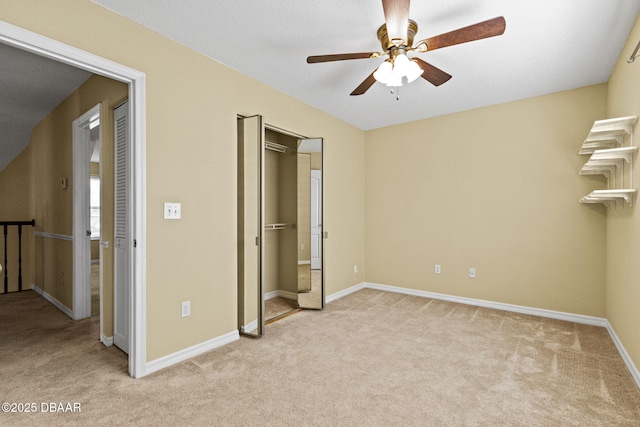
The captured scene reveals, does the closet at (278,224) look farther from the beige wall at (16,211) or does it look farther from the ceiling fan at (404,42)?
the beige wall at (16,211)

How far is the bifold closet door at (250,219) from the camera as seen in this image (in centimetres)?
296

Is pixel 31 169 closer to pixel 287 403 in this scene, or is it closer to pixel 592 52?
pixel 287 403

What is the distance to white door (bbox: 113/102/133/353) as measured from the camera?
8.61ft

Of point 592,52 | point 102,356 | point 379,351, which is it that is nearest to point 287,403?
point 379,351

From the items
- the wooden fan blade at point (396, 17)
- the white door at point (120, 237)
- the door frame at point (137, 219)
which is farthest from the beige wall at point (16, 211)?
the wooden fan blade at point (396, 17)

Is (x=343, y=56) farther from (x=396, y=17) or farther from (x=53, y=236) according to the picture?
(x=53, y=236)

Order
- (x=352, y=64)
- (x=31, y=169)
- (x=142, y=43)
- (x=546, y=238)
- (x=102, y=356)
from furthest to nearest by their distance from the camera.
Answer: (x=31, y=169)
(x=546, y=238)
(x=352, y=64)
(x=102, y=356)
(x=142, y=43)

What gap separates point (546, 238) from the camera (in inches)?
139

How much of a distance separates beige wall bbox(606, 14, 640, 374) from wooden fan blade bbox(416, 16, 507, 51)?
1.26 m

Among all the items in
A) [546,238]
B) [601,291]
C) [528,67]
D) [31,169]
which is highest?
[528,67]

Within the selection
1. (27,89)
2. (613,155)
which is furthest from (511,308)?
(27,89)

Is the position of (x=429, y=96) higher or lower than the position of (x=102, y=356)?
higher

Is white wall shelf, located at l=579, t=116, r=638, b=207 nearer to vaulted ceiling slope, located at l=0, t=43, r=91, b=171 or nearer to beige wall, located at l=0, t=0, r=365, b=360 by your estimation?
beige wall, located at l=0, t=0, r=365, b=360

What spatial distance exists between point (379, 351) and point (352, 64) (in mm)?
2491
